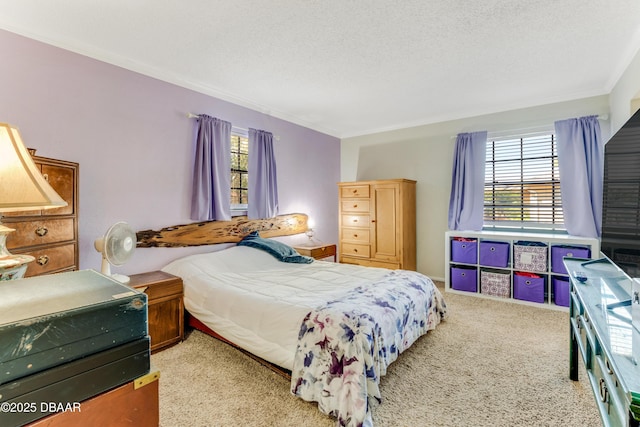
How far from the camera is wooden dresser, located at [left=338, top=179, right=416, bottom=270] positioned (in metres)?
4.52

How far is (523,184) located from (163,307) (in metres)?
4.54

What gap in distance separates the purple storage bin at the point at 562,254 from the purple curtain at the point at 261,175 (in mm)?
3462

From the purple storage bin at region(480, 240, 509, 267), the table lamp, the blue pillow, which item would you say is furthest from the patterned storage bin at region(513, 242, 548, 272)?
the table lamp

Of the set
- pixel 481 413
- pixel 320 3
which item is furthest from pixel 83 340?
pixel 320 3

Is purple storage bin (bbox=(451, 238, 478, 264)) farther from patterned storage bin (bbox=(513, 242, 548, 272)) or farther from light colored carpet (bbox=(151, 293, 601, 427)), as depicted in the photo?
light colored carpet (bbox=(151, 293, 601, 427))

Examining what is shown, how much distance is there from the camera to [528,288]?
11.9ft

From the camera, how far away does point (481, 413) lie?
1.76 metres

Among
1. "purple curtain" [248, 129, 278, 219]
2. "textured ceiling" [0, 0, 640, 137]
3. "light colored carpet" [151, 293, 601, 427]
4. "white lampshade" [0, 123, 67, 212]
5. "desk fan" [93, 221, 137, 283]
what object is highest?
"textured ceiling" [0, 0, 640, 137]

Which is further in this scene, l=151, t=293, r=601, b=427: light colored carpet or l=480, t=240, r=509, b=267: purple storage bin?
l=480, t=240, r=509, b=267: purple storage bin

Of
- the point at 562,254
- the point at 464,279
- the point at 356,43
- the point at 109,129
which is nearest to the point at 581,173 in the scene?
the point at 562,254

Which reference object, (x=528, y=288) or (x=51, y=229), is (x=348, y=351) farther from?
(x=528, y=288)

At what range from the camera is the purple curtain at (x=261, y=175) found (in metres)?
3.92

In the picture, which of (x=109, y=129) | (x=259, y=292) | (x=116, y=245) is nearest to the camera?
(x=116, y=245)

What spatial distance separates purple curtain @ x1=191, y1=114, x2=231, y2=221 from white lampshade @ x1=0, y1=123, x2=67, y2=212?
2.44m
